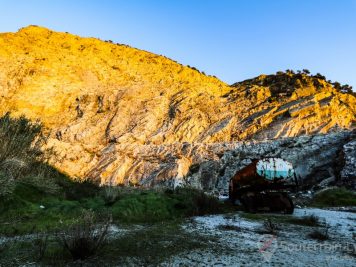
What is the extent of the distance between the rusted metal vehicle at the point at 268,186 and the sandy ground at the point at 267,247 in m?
3.48

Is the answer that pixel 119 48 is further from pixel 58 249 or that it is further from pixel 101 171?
pixel 58 249

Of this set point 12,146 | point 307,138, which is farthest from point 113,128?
point 12,146

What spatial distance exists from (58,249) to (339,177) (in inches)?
907

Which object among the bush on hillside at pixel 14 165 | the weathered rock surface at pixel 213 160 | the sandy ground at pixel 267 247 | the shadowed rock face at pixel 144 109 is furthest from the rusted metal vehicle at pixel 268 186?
the shadowed rock face at pixel 144 109

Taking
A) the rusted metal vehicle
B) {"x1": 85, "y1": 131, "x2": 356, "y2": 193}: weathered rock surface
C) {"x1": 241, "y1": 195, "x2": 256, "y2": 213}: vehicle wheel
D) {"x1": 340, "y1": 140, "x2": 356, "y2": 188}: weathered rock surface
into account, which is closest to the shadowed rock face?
{"x1": 85, "y1": 131, "x2": 356, "y2": 193}: weathered rock surface

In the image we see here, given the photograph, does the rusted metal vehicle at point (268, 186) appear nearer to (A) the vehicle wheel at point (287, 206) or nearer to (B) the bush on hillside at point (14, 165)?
(A) the vehicle wheel at point (287, 206)

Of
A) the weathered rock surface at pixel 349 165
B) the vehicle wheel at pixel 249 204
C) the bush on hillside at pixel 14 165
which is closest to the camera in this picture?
the bush on hillside at pixel 14 165

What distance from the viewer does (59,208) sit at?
11.0 metres

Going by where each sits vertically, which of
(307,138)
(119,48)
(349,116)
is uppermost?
(119,48)

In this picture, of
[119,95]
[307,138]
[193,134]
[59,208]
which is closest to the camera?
[59,208]

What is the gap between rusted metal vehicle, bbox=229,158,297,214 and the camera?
47.5 feet

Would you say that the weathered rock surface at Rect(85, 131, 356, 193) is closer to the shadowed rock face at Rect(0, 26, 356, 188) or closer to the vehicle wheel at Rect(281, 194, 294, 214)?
the shadowed rock face at Rect(0, 26, 356, 188)

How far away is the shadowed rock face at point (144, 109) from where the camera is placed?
114 ft

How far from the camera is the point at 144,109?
1845 inches
